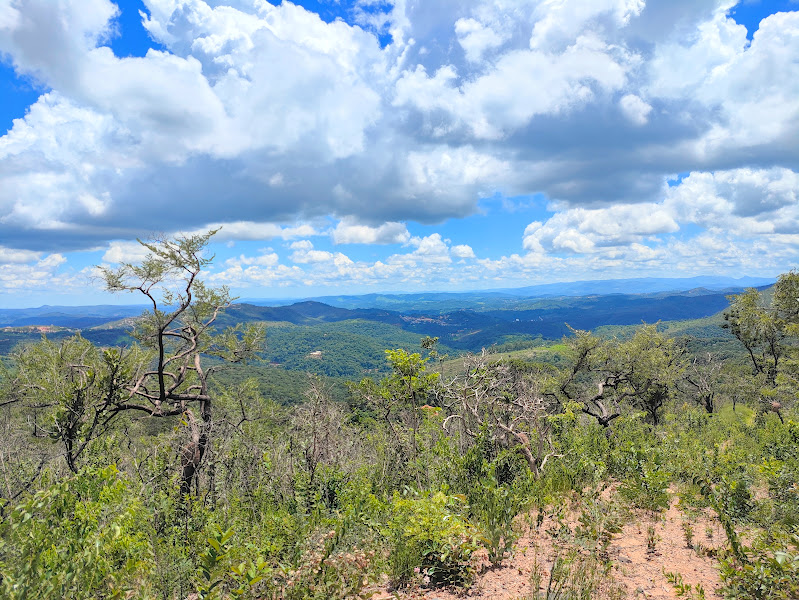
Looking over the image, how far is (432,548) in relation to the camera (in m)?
4.82

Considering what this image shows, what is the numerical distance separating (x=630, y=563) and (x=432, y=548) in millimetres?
2626

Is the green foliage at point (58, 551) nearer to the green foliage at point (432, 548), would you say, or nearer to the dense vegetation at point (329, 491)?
the dense vegetation at point (329, 491)

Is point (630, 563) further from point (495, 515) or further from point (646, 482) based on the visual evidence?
point (646, 482)

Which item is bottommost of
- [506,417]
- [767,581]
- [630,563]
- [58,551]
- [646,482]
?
[630,563]

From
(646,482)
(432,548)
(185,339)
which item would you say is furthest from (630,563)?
(185,339)

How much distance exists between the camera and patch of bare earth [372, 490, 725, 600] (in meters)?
4.48

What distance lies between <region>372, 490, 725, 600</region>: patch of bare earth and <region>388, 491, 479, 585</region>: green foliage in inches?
6.7

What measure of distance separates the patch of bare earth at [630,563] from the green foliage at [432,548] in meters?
0.17

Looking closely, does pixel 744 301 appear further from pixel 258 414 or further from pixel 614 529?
pixel 258 414

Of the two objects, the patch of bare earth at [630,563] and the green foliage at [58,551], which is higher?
the green foliage at [58,551]

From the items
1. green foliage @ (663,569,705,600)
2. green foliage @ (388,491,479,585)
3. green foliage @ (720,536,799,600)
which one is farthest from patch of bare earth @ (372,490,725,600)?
green foliage @ (720,536,799,600)

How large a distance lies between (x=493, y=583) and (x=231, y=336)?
11259mm

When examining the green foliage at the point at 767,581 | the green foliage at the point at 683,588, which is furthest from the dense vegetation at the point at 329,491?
the green foliage at the point at 683,588

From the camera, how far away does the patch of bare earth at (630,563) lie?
14.7 feet
